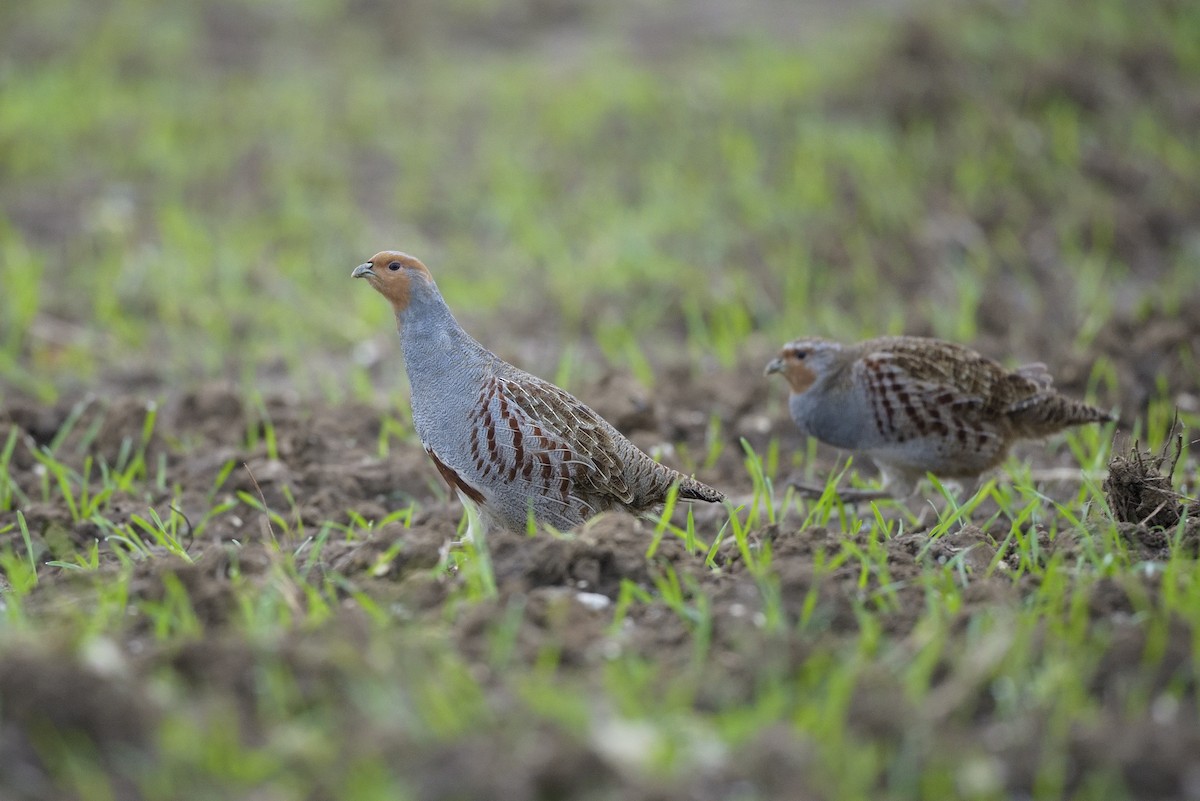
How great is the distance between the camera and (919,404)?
3.96 m

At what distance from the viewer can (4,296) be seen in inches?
234

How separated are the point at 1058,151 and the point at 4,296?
17.8 ft

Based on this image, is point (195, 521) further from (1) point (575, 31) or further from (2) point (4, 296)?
(1) point (575, 31)

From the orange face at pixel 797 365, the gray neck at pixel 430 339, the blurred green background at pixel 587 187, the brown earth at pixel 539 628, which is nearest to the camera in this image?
the brown earth at pixel 539 628

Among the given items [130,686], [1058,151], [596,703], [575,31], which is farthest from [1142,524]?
[575,31]

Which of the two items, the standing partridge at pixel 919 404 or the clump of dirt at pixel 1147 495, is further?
the standing partridge at pixel 919 404

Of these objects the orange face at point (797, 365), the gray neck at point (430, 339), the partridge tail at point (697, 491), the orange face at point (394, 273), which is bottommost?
the partridge tail at point (697, 491)

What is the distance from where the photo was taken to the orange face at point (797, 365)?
411 cm

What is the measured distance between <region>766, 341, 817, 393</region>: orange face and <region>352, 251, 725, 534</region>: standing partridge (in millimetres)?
723

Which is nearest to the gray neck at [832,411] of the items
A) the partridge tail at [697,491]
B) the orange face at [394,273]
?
the partridge tail at [697,491]

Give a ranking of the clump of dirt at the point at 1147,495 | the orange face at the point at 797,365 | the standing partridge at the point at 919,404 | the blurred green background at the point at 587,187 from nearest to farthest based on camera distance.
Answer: the clump of dirt at the point at 1147,495, the standing partridge at the point at 919,404, the orange face at the point at 797,365, the blurred green background at the point at 587,187

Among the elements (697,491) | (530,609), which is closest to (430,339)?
(697,491)

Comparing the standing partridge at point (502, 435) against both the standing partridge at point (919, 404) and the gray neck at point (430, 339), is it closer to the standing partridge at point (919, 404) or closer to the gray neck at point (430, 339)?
the gray neck at point (430, 339)

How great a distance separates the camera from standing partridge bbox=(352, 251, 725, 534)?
133 inches
